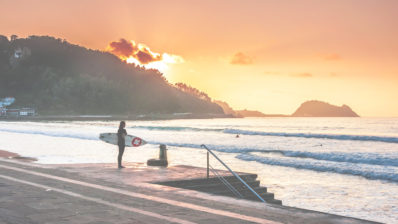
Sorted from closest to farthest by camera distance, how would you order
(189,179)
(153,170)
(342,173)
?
(189,179), (153,170), (342,173)

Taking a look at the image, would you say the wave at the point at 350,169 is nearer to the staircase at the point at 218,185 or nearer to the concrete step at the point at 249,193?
the concrete step at the point at 249,193

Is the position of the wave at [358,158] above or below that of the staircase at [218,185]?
below

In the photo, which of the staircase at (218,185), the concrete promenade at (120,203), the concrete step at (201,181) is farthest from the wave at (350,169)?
the concrete promenade at (120,203)

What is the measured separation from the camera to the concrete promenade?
792 centimetres

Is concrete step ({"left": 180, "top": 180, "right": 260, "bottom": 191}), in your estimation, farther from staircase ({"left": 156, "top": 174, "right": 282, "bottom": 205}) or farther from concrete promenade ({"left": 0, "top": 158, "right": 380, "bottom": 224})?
concrete promenade ({"left": 0, "top": 158, "right": 380, "bottom": 224})

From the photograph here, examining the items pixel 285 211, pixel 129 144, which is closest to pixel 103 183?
pixel 129 144

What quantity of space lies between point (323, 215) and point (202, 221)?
228 centimetres

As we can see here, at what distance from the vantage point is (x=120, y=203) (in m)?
9.34

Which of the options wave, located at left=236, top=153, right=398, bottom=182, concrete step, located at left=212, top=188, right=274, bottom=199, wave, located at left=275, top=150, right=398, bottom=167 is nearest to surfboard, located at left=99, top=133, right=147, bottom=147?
concrete step, located at left=212, top=188, right=274, bottom=199

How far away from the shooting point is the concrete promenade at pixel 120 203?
7.92 m

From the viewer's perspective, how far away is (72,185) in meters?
11.7

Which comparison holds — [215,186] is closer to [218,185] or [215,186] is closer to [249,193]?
[218,185]

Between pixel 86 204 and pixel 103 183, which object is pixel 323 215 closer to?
pixel 86 204

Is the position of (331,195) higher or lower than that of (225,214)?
lower
